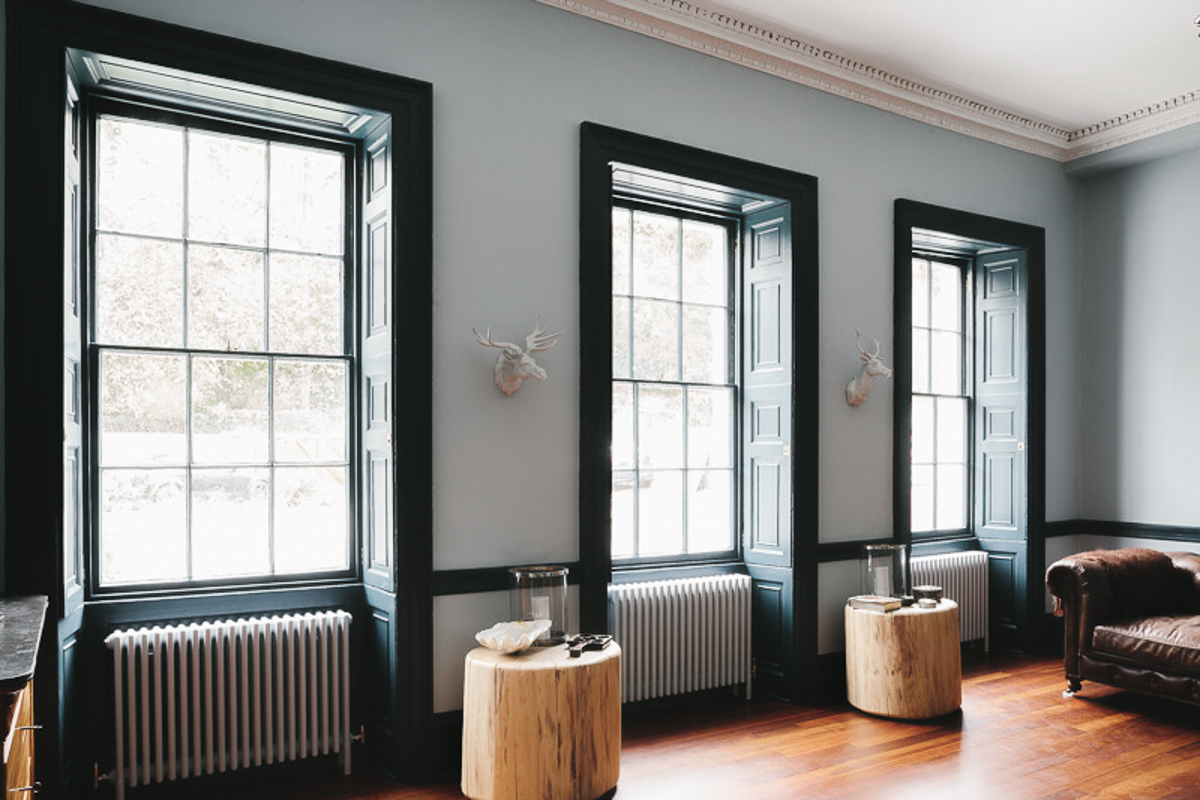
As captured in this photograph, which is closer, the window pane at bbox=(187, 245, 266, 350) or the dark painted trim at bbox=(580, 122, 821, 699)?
the window pane at bbox=(187, 245, 266, 350)

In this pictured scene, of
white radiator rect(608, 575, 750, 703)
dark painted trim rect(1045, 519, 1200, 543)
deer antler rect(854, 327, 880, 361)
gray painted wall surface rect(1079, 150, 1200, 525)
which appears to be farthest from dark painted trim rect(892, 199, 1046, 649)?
white radiator rect(608, 575, 750, 703)

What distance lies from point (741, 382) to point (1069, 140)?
3230 mm

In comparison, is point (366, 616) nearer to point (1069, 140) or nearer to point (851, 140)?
point (851, 140)

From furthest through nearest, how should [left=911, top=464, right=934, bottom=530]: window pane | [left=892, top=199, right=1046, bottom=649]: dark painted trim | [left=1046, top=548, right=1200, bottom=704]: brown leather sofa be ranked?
[left=911, top=464, right=934, bottom=530]: window pane < [left=892, top=199, right=1046, bottom=649]: dark painted trim < [left=1046, top=548, right=1200, bottom=704]: brown leather sofa

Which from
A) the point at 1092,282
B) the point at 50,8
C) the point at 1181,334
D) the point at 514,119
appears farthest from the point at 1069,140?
the point at 50,8

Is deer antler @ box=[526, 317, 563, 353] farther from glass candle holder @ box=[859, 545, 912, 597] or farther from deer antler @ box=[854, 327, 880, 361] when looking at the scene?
glass candle holder @ box=[859, 545, 912, 597]

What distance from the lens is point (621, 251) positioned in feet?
16.0

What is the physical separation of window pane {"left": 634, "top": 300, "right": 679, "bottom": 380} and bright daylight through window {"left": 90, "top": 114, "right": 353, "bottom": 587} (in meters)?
1.59

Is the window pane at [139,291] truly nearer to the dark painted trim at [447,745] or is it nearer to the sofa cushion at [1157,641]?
the dark painted trim at [447,745]

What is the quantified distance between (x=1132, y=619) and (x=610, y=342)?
3.30 metres

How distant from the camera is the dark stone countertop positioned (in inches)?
63.9

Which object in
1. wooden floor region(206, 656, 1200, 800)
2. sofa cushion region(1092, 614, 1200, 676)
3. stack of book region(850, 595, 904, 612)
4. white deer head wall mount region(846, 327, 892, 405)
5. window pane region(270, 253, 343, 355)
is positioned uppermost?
window pane region(270, 253, 343, 355)

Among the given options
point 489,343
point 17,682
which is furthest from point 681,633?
point 17,682

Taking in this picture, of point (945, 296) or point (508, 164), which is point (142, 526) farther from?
point (945, 296)
